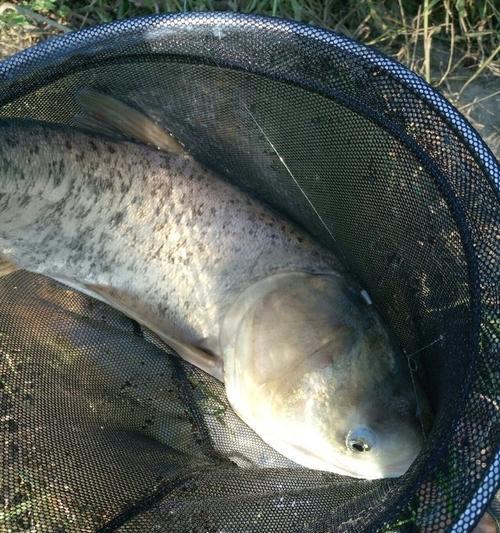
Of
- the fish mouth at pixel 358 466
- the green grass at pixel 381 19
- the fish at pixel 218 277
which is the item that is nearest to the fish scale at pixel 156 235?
the fish at pixel 218 277

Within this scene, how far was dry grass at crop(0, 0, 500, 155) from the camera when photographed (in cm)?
285

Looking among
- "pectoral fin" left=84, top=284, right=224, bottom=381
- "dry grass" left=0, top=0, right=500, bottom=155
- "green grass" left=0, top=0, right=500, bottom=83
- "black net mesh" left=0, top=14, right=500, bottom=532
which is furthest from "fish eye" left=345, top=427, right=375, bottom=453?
"green grass" left=0, top=0, right=500, bottom=83

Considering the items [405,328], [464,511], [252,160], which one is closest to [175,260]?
[252,160]

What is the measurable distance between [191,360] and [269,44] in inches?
42.2

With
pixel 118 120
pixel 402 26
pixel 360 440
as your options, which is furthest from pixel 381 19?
pixel 360 440

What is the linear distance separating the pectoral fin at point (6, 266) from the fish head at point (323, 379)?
77 centimetres

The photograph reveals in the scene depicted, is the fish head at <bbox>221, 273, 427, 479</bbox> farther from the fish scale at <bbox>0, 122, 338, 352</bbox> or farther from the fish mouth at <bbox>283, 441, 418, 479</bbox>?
the fish scale at <bbox>0, 122, 338, 352</bbox>

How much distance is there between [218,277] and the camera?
2293 millimetres

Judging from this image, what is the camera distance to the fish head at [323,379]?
1990 millimetres

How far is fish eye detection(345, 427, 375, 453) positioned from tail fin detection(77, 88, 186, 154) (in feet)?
3.56

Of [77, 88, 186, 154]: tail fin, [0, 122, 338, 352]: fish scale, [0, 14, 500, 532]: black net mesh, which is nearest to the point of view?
[0, 14, 500, 532]: black net mesh

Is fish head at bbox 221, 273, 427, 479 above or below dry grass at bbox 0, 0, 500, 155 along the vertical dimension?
below

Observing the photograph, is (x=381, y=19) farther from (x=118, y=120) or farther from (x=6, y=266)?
(x=6, y=266)

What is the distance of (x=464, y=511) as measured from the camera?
63.2 inches
